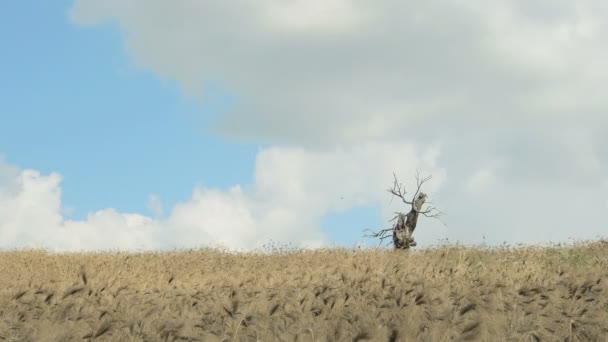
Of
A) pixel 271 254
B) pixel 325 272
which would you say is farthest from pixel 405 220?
pixel 325 272

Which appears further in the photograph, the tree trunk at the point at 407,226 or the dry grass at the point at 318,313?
the tree trunk at the point at 407,226

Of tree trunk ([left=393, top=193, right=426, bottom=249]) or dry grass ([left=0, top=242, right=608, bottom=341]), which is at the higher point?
tree trunk ([left=393, top=193, right=426, bottom=249])

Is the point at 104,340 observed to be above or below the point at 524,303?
below

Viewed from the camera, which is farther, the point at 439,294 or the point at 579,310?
the point at 439,294

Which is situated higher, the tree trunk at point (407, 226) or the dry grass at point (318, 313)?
the tree trunk at point (407, 226)

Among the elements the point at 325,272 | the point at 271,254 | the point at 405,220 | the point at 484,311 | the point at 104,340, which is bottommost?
the point at 104,340

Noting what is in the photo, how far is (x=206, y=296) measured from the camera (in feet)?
24.2

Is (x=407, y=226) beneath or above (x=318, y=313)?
above

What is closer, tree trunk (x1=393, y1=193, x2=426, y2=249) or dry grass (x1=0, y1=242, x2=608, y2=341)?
dry grass (x1=0, y1=242, x2=608, y2=341)

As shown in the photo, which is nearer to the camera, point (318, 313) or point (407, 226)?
point (318, 313)

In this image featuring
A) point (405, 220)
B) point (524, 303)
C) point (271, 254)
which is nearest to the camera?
point (524, 303)

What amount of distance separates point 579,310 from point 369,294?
6.86ft

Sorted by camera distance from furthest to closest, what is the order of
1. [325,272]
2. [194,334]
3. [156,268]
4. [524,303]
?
[156,268] → [325,272] → [524,303] → [194,334]

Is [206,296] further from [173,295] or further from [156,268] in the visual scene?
[156,268]
